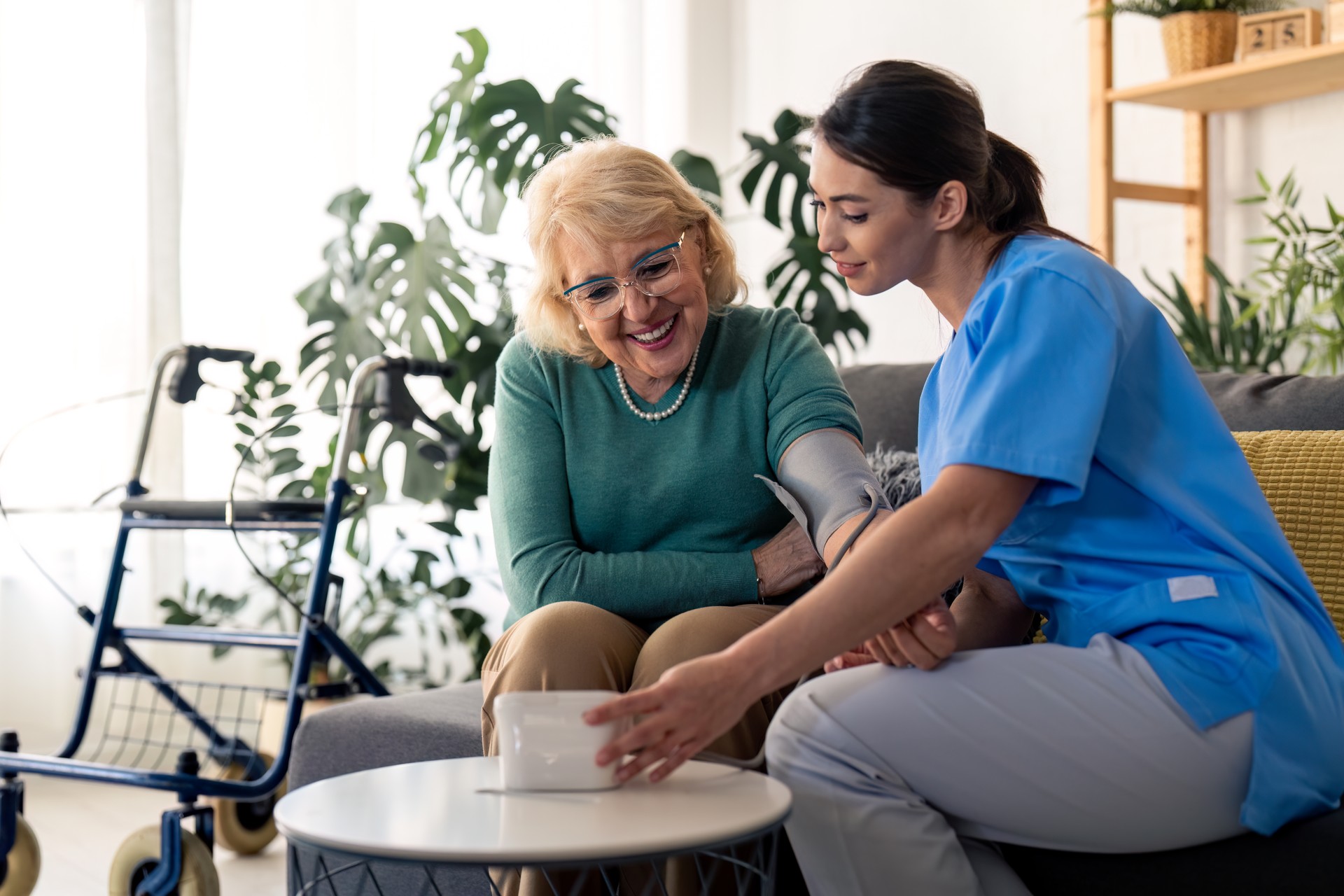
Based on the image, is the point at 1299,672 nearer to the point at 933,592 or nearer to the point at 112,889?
the point at 933,592

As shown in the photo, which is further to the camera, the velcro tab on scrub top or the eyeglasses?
the eyeglasses

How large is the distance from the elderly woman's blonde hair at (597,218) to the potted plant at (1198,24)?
164 centimetres

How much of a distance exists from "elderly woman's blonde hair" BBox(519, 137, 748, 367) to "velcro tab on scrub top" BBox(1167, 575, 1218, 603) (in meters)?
0.76

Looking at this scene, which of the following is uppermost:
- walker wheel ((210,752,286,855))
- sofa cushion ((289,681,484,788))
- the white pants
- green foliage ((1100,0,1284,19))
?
green foliage ((1100,0,1284,19))

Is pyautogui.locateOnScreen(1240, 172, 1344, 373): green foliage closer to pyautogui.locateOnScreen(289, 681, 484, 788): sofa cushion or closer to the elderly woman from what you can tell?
the elderly woman

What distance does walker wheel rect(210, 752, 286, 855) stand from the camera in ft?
8.14

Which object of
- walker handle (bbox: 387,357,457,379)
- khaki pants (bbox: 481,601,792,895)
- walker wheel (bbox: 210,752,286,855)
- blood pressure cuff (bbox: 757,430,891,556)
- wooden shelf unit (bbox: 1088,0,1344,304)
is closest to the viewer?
khaki pants (bbox: 481,601,792,895)

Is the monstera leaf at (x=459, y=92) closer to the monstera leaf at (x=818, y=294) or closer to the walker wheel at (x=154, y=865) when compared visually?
the monstera leaf at (x=818, y=294)

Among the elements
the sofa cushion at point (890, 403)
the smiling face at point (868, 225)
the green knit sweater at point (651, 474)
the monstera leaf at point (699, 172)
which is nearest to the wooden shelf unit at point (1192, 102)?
the monstera leaf at point (699, 172)

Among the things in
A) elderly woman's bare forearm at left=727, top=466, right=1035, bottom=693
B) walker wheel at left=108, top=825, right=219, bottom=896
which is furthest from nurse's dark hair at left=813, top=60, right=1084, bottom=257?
walker wheel at left=108, top=825, right=219, bottom=896

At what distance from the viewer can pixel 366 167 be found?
349cm

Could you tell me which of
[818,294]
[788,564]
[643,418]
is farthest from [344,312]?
[788,564]

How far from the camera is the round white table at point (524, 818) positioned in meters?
0.86

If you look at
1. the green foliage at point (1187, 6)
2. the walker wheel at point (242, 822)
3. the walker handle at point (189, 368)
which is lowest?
A: the walker wheel at point (242, 822)
